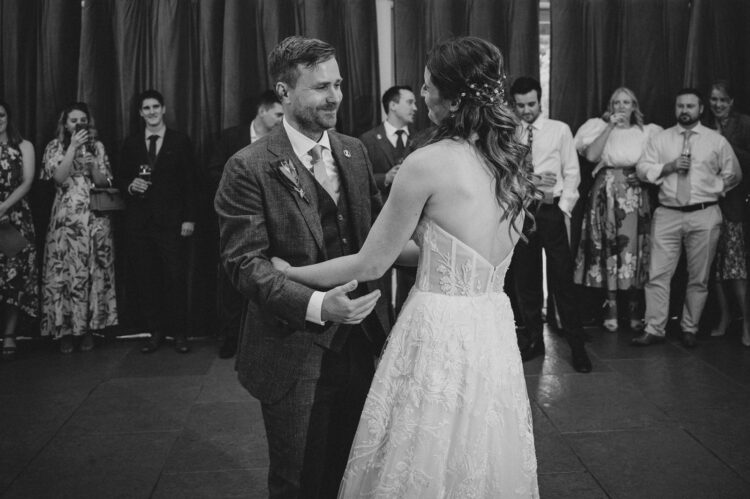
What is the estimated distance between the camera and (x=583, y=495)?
3.10 metres

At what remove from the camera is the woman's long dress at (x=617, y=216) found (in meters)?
5.60

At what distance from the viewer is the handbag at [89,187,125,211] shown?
527 cm

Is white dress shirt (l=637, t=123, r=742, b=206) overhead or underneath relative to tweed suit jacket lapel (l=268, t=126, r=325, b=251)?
underneath

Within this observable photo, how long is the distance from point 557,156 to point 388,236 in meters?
3.52

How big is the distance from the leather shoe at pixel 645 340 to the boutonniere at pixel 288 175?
3929 millimetres

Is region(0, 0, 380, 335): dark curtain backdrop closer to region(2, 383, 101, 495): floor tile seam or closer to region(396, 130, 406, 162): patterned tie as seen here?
region(396, 130, 406, 162): patterned tie

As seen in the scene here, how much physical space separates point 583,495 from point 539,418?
90cm

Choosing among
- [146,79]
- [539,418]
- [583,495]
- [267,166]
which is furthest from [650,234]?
[267,166]

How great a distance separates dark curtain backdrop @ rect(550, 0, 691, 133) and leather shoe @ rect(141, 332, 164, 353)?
3.38 m

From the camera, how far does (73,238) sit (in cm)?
527

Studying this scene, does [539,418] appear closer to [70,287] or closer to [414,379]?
[414,379]

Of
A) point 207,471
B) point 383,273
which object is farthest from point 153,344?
point 383,273

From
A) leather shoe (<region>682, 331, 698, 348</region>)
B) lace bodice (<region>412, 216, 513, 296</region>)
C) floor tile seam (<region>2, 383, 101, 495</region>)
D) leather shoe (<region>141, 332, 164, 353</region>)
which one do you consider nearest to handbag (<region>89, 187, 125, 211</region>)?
leather shoe (<region>141, 332, 164, 353</region>)

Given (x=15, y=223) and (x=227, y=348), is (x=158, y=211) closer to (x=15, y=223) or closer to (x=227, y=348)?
(x=15, y=223)
